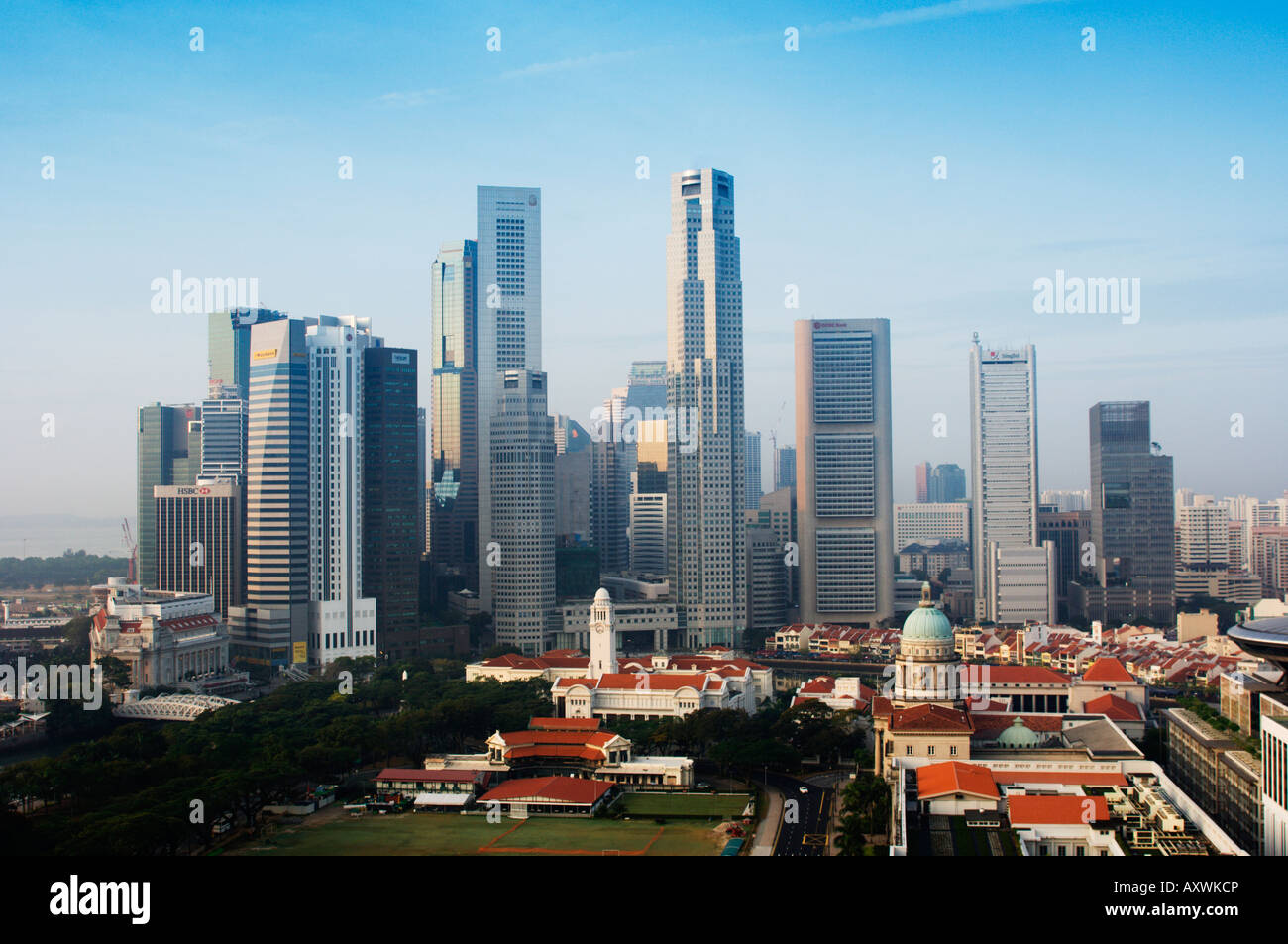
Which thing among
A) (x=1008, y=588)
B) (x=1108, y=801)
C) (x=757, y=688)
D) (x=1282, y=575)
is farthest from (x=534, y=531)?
(x=1282, y=575)

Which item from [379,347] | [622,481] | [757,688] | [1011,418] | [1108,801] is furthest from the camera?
[622,481]

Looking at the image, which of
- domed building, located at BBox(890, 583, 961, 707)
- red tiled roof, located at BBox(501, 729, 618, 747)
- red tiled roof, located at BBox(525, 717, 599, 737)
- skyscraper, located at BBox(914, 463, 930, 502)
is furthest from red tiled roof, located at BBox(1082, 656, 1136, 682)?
skyscraper, located at BBox(914, 463, 930, 502)

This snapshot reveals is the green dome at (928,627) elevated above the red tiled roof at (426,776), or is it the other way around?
the green dome at (928,627)

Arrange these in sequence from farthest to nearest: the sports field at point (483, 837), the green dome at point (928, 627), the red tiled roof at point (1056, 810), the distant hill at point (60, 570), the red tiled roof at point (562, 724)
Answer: the distant hill at point (60, 570) < the red tiled roof at point (562, 724) < the green dome at point (928, 627) < the sports field at point (483, 837) < the red tiled roof at point (1056, 810)

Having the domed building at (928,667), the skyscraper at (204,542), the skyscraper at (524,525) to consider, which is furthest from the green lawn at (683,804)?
the skyscraper at (204,542)

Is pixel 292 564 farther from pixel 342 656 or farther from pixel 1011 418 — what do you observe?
pixel 1011 418

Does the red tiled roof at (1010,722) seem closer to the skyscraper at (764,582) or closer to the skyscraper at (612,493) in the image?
the skyscraper at (764,582)
